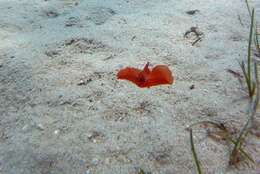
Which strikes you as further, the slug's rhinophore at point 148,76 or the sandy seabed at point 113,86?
the slug's rhinophore at point 148,76

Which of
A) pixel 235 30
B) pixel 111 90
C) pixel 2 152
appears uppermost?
pixel 235 30

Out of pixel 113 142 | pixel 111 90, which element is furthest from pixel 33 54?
pixel 113 142

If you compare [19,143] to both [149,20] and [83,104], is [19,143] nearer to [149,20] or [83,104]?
[83,104]

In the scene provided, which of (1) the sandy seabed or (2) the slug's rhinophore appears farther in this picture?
(2) the slug's rhinophore
